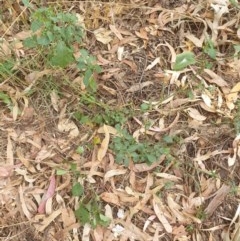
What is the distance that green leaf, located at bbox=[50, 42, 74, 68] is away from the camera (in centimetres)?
203

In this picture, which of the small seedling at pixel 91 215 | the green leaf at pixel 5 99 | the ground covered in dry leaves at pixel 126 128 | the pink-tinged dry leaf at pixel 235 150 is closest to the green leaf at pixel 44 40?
the ground covered in dry leaves at pixel 126 128

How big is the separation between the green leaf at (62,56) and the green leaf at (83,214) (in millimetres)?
558

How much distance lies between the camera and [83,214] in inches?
79.7

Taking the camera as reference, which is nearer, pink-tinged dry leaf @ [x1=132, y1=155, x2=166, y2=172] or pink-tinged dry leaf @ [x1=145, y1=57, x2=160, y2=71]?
pink-tinged dry leaf @ [x1=132, y1=155, x2=166, y2=172]

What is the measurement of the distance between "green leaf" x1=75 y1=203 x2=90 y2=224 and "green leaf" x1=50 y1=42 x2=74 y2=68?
1.83ft

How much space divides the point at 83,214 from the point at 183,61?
0.77 metres

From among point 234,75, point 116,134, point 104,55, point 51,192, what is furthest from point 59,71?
point 234,75

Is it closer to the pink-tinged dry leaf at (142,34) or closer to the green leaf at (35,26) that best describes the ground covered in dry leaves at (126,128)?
the pink-tinged dry leaf at (142,34)

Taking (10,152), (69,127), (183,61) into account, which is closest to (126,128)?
(69,127)

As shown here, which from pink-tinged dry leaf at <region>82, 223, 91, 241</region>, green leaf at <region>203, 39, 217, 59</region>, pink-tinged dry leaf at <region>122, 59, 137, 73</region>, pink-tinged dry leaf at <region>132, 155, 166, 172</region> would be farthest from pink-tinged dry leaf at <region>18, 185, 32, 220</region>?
green leaf at <region>203, 39, 217, 59</region>

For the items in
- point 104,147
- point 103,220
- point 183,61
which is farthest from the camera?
point 183,61

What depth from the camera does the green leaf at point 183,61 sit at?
2.23m

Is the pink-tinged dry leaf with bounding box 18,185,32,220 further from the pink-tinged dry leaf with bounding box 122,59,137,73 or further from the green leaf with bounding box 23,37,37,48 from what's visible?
the pink-tinged dry leaf with bounding box 122,59,137,73

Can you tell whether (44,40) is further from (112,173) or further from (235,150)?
(235,150)
